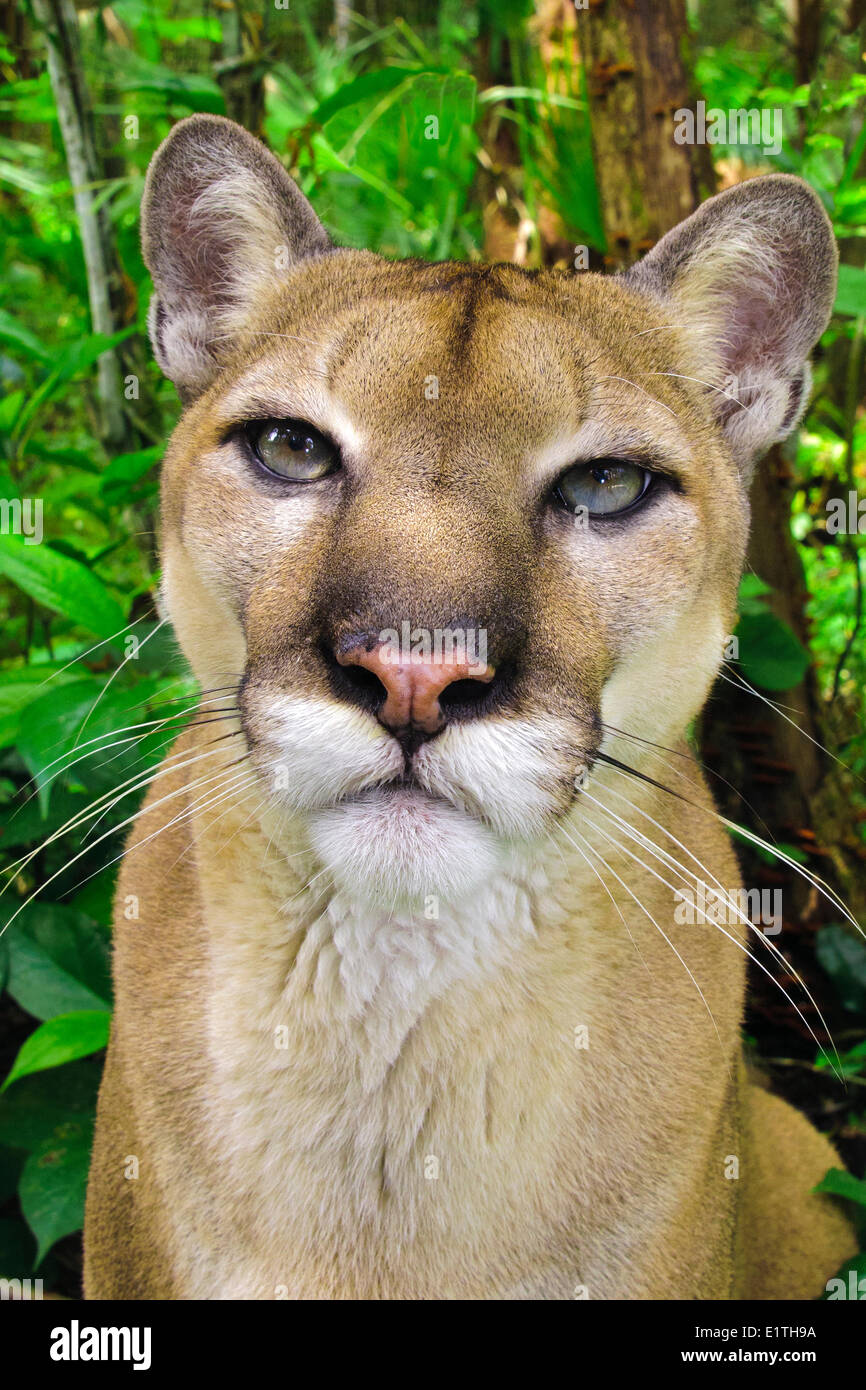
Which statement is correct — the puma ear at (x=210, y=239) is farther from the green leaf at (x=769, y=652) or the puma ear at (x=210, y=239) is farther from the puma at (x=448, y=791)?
the green leaf at (x=769, y=652)

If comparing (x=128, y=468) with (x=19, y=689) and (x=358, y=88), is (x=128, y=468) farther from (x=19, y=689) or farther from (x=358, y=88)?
(x=358, y=88)

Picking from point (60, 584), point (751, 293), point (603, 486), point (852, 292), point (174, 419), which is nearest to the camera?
point (603, 486)

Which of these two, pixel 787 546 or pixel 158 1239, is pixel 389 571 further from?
pixel 787 546

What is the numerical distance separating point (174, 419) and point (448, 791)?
124 inches

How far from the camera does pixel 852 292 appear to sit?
10.6 ft

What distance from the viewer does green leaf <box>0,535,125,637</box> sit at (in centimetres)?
287

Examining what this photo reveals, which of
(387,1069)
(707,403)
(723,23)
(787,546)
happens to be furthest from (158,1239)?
(723,23)

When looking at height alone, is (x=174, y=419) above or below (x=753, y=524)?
above

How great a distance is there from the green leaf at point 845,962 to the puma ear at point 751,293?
1.83m

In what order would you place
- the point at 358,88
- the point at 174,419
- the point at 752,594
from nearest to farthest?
the point at 358,88 → the point at 752,594 → the point at 174,419

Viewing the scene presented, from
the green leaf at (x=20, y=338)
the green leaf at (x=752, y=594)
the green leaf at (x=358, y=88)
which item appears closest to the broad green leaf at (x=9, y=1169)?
the green leaf at (x=20, y=338)

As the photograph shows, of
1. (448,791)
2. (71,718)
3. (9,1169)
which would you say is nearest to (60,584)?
(71,718)

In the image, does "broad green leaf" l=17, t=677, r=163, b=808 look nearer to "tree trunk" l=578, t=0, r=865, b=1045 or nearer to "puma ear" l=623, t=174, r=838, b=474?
"puma ear" l=623, t=174, r=838, b=474

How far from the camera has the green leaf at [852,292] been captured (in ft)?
10.5
